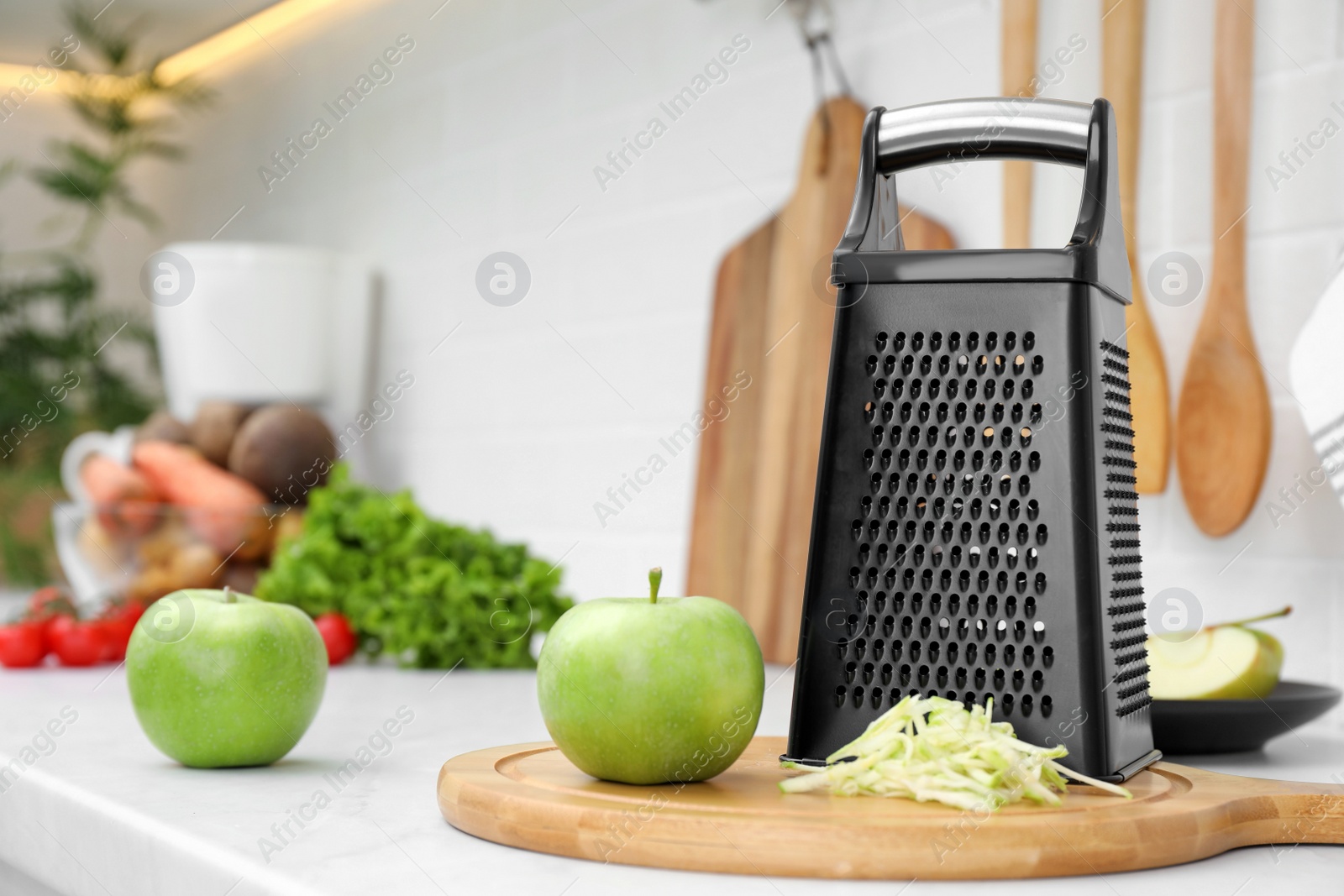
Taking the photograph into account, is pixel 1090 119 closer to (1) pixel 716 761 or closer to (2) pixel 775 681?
(1) pixel 716 761

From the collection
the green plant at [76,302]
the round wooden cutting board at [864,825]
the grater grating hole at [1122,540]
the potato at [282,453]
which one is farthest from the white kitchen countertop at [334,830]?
the green plant at [76,302]

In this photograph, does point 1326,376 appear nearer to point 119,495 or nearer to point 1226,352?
point 1226,352

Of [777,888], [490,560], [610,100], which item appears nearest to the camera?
[777,888]

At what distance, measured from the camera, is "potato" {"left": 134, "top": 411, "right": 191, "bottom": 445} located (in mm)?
2016

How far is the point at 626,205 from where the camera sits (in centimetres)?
181

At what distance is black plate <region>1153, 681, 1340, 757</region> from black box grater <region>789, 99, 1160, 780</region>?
127 millimetres

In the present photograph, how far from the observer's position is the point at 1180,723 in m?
0.90

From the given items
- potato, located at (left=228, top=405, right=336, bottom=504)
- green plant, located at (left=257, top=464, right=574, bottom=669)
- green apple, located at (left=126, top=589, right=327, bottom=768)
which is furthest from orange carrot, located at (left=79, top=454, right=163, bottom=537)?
green apple, located at (left=126, top=589, right=327, bottom=768)

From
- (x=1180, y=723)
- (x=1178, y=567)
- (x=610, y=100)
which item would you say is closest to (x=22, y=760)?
(x=1180, y=723)

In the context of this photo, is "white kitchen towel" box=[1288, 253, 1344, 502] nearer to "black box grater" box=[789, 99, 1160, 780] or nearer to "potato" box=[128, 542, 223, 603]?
"black box grater" box=[789, 99, 1160, 780]

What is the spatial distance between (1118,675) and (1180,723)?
203 mm

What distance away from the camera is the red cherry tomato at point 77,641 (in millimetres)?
1550

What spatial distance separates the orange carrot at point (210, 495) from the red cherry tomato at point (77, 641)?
0.25 metres

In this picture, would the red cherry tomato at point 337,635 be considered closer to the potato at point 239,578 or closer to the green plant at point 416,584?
the green plant at point 416,584
